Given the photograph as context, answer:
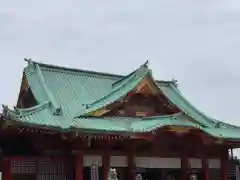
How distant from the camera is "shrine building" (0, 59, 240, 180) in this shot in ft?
56.0

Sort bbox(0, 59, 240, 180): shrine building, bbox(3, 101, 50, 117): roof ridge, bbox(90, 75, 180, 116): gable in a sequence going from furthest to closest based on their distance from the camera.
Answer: bbox(90, 75, 180, 116): gable < bbox(0, 59, 240, 180): shrine building < bbox(3, 101, 50, 117): roof ridge

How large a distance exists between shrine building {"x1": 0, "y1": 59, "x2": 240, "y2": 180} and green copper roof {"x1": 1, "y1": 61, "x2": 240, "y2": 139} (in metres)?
0.04

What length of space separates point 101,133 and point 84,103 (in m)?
4.15

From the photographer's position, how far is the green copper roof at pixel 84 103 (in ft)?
58.1

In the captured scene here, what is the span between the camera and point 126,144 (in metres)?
18.9

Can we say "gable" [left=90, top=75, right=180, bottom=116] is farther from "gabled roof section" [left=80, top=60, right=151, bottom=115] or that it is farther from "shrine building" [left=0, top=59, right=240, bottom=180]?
"gabled roof section" [left=80, top=60, right=151, bottom=115]

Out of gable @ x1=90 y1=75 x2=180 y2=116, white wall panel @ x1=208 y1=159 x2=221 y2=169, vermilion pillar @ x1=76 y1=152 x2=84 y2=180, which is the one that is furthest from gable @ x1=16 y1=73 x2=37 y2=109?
white wall panel @ x1=208 y1=159 x2=221 y2=169

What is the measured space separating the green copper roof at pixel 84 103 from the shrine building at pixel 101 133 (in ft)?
0.13

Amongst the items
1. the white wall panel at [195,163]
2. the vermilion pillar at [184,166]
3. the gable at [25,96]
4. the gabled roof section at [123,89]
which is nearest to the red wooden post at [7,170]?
the gabled roof section at [123,89]

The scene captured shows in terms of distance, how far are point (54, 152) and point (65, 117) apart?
5.51 feet

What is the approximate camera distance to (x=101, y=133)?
17125mm

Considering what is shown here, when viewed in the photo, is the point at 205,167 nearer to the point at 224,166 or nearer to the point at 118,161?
the point at 224,166

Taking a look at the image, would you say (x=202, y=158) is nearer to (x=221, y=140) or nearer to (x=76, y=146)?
(x=221, y=140)

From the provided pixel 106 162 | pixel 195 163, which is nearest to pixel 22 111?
pixel 106 162
